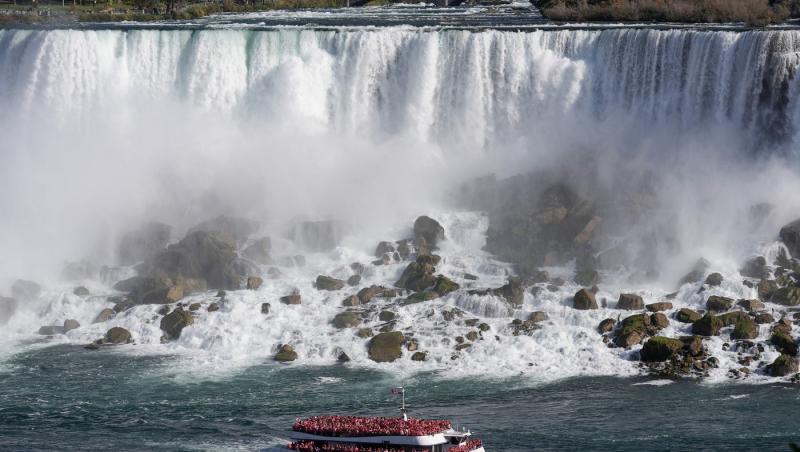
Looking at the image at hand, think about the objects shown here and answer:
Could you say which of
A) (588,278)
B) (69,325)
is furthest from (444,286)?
(69,325)

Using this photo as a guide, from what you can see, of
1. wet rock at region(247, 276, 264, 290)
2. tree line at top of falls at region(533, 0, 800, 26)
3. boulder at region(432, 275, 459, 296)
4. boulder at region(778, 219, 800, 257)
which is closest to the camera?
boulder at region(432, 275, 459, 296)

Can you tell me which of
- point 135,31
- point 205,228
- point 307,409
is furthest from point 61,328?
point 135,31

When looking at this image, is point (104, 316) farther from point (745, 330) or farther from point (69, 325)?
point (745, 330)

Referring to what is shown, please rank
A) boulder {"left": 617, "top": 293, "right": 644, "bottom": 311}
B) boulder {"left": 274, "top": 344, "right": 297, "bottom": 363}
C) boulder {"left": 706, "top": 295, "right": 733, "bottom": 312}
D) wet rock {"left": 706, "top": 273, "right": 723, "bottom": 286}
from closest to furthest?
boulder {"left": 274, "top": 344, "right": 297, "bottom": 363} < boulder {"left": 706, "top": 295, "right": 733, "bottom": 312} < boulder {"left": 617, "top": 293, "right": 644, "bottom": 311} < wet rock {"left": 706, "top": 273, "right": 723, "bottom": 286}

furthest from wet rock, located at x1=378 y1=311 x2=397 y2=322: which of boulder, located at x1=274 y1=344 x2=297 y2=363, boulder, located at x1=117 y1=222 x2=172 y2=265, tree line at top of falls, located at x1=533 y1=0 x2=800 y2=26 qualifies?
tree line at top of falls, located at x1=533 y1=0 x2=800 y2=26

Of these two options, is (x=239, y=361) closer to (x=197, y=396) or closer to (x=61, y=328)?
(x=197, y=396)

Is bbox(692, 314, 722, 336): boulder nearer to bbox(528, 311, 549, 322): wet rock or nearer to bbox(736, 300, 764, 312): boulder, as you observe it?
bbox(736, 300, 764, 312): boulder
